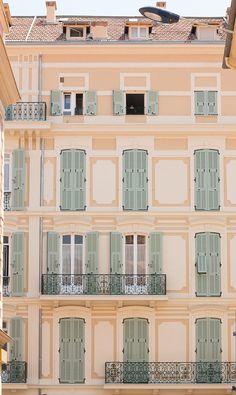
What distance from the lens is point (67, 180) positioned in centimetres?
4453

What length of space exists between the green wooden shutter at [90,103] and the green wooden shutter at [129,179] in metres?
2.16

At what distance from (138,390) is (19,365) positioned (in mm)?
4631

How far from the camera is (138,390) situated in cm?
4300

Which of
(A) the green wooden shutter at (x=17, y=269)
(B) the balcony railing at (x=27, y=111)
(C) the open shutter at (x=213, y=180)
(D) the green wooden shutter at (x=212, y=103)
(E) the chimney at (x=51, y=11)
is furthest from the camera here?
(E) the chimney at (x=51, y=11)

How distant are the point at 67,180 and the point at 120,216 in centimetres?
255

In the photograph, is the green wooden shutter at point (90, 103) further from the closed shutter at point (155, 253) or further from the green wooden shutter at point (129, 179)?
the closed shutter at point (155, 253)

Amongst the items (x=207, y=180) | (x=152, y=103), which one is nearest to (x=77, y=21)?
(x=152, y=103)

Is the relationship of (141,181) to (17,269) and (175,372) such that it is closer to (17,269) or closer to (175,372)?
(17,269)

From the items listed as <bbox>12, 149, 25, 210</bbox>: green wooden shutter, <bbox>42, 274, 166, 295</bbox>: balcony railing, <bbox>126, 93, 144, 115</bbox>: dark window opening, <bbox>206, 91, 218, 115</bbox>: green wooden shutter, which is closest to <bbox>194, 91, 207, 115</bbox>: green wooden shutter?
<bbox>206, 91, 218, 115</bbox>: green wooden shutter

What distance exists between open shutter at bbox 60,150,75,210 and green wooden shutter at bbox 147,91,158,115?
3.57 meters

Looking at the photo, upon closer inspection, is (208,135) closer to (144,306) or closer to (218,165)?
(218,165)

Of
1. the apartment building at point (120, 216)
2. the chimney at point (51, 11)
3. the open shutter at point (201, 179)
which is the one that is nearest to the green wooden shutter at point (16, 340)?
the apartment building at point (120, 216)

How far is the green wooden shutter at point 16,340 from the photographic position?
43188 mm

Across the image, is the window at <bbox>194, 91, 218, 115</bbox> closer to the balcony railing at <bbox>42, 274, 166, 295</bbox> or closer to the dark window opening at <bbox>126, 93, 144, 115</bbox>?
the dark window opening at <bbox>126, 93, 144, 115</bbox>
